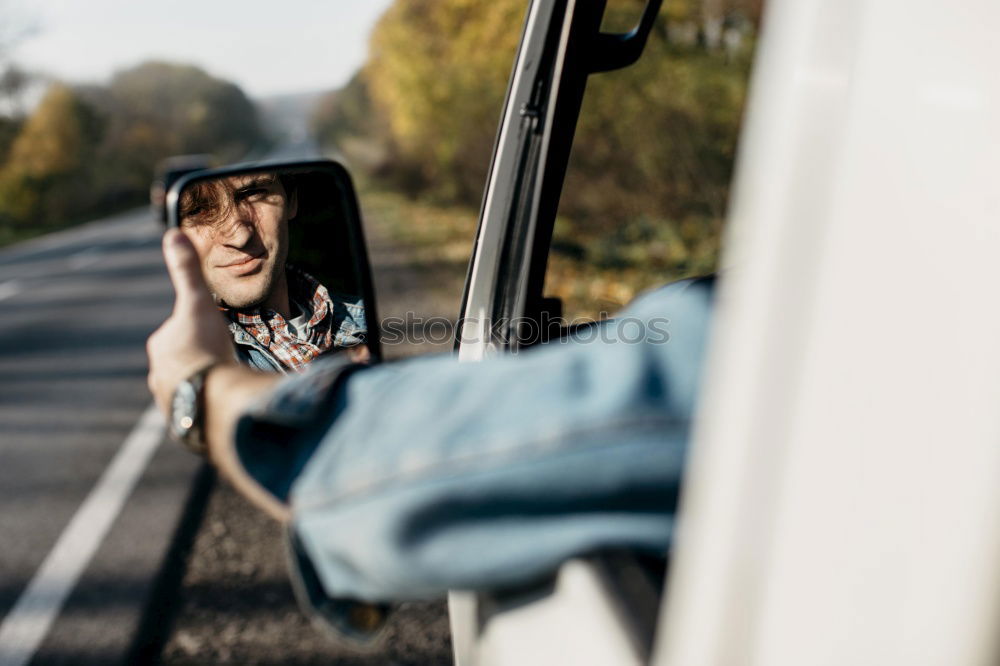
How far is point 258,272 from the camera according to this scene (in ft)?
4.14

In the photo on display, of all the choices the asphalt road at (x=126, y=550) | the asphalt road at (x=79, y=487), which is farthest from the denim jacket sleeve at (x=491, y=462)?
the asphalt road at (x=79, y=487)

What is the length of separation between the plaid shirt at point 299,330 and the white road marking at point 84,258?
17.8m

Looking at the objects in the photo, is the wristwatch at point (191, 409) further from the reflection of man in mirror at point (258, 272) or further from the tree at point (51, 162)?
the tree at point (51, 162)

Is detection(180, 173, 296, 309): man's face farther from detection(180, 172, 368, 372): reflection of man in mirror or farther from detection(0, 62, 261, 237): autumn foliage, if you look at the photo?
detection(0, 62, 261, 237): autumn foliage

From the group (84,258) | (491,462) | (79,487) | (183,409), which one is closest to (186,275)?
(183,409)

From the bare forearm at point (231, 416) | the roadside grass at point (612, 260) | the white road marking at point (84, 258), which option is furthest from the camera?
the white road marking at point (84, 258)

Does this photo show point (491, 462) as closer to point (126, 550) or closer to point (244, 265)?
point (244, 265)

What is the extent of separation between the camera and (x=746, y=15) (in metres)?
10.1

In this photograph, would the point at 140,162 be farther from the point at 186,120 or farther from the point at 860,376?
the point at 860,376

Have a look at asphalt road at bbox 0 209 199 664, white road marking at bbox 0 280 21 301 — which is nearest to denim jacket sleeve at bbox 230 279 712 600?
asphalt road at bbox 0 209 199 664

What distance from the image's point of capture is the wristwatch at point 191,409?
0.92 m

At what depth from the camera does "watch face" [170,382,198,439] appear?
92 cm

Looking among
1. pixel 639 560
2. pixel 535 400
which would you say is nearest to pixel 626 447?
pixel 535 400

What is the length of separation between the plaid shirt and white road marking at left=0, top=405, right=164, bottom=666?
7.93 feet
